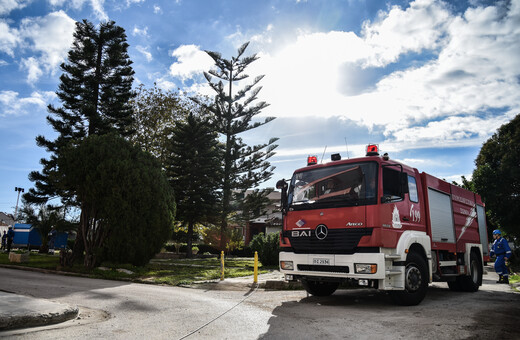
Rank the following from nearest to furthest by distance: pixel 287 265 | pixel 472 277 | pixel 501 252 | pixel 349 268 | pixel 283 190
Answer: pixel 349 268, pixel 287 265, pixel 283 190, pixel 472 277, pixel 501 252

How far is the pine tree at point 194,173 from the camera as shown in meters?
24.6

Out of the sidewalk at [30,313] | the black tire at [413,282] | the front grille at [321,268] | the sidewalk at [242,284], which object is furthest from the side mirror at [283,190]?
the sidewalk at [30,313]

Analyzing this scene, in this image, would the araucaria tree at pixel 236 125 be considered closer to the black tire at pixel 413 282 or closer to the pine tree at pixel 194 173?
the pine tree at pixel 194 173

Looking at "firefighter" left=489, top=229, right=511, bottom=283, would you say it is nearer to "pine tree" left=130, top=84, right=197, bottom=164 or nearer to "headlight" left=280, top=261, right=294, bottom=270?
"headlight" left=280, top=261, right=294, bottom=270

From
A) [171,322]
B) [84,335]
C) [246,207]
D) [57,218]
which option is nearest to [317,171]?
[171,322]

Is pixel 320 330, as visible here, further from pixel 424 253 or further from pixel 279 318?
pixel 424 253

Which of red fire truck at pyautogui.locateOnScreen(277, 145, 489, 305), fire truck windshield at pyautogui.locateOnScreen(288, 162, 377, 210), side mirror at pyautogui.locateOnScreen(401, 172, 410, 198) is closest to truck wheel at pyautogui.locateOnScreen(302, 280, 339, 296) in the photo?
red fire truck at pyautogui.locateOnScreen(277, 145, 489, 305)

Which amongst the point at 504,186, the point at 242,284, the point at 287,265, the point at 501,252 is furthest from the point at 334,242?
the point at 504,186

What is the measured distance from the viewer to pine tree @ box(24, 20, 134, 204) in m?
24.8

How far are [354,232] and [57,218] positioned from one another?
73.1 feet

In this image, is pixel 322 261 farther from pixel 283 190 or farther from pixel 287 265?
pixel 283 190

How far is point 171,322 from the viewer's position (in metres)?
5.41

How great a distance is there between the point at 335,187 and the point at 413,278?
232cm

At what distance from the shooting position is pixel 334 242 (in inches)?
275
